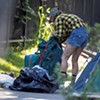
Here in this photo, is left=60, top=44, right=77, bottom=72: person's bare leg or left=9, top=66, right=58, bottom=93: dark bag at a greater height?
left=60, top=44, right=77, bottom=72: person's bare leg

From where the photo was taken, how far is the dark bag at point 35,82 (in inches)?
348

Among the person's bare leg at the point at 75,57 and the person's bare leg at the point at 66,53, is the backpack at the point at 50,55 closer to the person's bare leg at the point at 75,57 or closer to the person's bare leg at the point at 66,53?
the person's bare leg at the point at 75,57

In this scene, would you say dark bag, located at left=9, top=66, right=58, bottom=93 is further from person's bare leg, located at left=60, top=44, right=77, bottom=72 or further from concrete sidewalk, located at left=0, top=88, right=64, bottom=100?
person's bare leg, located at left=60, top=44, right=77, bottom=72

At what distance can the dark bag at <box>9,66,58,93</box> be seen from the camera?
8.83 metres

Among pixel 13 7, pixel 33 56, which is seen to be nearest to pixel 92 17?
pixel 13 7

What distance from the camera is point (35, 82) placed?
348 inches

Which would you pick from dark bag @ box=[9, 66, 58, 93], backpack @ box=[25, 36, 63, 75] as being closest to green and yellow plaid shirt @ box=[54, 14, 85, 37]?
backpack @ box=[25, 36, 63, 75]

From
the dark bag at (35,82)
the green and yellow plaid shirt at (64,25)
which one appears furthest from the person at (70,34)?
the dark bag at (35,82)

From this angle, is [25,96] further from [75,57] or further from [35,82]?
[75,57]

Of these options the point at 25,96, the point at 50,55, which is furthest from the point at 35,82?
the point at 50,55

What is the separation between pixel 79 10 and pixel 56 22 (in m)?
10.1

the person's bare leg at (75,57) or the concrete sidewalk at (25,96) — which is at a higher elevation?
the person's bare leg at (75,57)

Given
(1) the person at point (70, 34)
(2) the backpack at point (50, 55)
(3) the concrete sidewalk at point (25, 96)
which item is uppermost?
(1) the person at point (70, 34)

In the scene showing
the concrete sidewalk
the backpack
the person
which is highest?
the person
